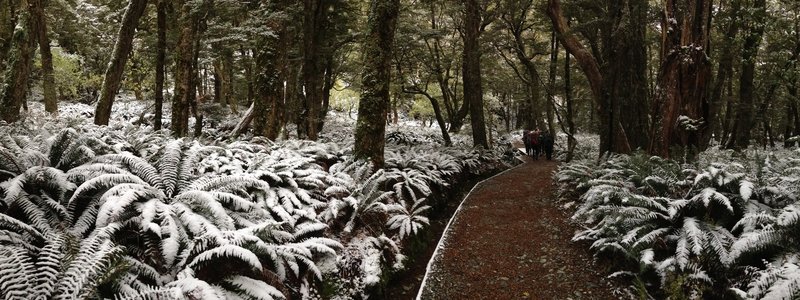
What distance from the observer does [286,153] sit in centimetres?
718

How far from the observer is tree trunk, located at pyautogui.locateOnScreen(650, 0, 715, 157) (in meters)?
8.20

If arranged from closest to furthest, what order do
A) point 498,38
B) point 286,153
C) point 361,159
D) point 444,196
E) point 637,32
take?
point 286,153 < point 361,159 < point 444,196 < point 637,32 < point 498,38

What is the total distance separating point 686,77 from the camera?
826 centimetres

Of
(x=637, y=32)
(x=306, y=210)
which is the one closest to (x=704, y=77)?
(x=637, y=32)

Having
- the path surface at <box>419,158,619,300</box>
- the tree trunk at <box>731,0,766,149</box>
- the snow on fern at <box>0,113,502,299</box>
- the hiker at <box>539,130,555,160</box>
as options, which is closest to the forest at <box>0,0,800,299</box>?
the snow on fern at <box>0,113,502,299</box>

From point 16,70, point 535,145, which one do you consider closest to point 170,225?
point 16,70

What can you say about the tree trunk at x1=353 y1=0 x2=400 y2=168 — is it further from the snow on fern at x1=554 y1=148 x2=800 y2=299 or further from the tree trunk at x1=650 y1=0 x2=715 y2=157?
the tree trunk at x1=650 y1=0 x2=715 y2=157

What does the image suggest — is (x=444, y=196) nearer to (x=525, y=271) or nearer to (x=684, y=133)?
(x=525, y=271)

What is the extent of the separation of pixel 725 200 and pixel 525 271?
2482 mm

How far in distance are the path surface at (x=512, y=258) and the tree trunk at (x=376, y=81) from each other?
2232 mm

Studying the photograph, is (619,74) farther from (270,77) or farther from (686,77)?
(270,77)

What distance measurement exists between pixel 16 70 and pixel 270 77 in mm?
4746

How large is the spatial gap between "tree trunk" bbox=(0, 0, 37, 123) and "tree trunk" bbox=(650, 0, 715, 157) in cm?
1265

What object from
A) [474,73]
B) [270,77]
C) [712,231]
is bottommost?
[712,231]
